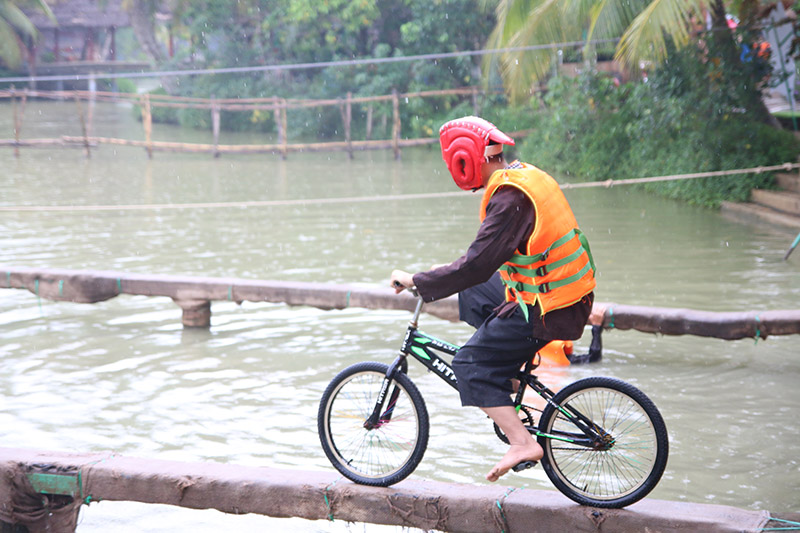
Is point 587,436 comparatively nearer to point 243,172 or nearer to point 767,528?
point 767,528

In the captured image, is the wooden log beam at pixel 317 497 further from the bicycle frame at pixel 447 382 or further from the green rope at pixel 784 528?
the bicycle frame at pixel 447 382

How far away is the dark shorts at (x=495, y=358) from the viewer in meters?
3.24

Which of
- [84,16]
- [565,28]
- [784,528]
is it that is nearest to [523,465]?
[784,528]

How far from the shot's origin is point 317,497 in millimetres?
3379

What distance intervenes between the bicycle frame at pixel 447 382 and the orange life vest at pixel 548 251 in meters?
0.32

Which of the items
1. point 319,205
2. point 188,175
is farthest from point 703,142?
point 188,175

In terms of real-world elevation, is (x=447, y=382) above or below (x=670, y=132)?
below

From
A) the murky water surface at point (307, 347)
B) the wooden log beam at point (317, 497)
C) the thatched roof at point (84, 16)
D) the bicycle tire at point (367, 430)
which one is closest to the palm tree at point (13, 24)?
the thatched roof at point (84, 16)

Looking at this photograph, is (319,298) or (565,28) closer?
(319,298)

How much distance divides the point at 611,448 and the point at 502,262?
2.63 feet

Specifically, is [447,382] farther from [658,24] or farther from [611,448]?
[658,24]

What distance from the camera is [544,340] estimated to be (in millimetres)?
3240

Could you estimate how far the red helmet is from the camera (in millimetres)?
3227

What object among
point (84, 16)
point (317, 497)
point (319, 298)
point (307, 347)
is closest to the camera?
point (317, 497)
